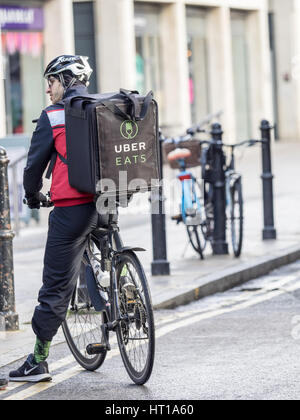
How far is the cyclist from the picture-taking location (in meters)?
5.97

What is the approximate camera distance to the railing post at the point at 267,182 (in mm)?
11570

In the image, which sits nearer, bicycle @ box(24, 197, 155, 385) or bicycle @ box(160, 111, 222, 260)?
bicycle @ box(24, 197, 155, 385)

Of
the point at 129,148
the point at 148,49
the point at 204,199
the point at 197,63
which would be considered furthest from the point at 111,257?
the point at 197,63

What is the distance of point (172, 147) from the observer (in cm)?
1133

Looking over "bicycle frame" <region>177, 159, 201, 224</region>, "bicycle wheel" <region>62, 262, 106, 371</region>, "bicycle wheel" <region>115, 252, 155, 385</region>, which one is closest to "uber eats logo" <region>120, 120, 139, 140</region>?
"bicycle wheel" <region>115, 252, 155, 385</region>

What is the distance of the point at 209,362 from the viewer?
6.57m

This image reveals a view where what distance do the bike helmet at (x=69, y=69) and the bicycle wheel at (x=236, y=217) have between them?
16.1ft

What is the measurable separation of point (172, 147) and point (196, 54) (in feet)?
63.4

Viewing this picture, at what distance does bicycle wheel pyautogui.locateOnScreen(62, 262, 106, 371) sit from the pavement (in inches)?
17.9

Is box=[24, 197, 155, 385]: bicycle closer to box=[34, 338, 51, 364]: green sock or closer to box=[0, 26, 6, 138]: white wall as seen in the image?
box=[34, 338, 51, 364]: green sock

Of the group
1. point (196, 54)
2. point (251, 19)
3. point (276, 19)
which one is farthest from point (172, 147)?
point (276, 19)

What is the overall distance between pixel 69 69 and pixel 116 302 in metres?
1.25
